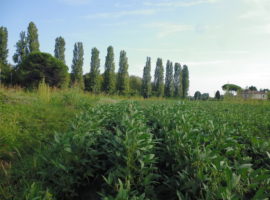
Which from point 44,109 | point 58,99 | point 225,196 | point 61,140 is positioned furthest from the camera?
point 58,99

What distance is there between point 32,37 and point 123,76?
15246 millimetres

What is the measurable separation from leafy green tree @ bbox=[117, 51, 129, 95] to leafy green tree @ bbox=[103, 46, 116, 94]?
130 cm

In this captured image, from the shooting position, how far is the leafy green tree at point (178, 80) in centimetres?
3545

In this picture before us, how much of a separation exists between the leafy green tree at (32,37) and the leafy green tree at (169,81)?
80.8ft

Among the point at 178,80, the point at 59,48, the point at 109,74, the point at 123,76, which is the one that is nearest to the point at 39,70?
the point at 59,48

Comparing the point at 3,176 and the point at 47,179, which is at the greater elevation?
the point at 47,179

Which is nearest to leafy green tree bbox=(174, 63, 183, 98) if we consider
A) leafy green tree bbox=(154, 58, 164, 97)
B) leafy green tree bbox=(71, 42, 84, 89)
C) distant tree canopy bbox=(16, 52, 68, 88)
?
leafy green tree bbox=(154, 58, 164, 97)

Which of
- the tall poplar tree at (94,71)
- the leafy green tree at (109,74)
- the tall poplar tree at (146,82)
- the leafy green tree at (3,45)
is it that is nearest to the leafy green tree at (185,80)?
the tall poplar tree at (146,82)

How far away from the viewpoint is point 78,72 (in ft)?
92.5

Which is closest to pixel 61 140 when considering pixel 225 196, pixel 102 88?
pixel 225 196

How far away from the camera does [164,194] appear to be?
1541 mm

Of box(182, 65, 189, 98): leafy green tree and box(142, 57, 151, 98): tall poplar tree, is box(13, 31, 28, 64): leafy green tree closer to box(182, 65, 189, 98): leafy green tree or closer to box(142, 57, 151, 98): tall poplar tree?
box(142, 57, 151, 98): tall poplar tree

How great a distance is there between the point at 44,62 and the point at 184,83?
2882 cm

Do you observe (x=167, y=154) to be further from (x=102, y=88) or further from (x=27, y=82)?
(x=102, y=88)
